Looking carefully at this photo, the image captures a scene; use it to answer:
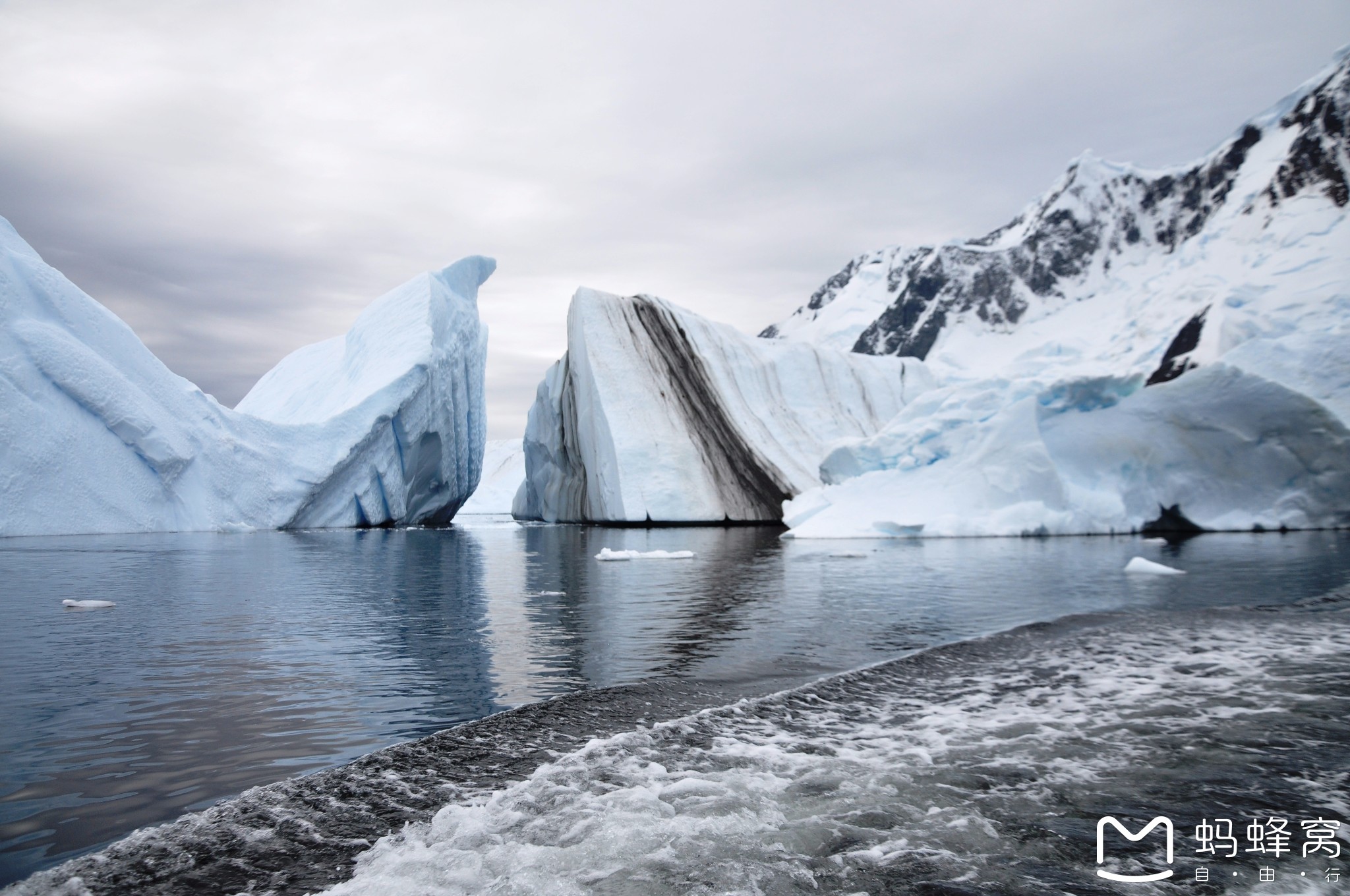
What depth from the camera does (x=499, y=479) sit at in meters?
69.2

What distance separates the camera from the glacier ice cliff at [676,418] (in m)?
20.7

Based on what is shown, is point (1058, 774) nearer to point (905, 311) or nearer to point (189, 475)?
point (189, 475)

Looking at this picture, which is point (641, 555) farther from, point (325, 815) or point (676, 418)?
point (676, 418)

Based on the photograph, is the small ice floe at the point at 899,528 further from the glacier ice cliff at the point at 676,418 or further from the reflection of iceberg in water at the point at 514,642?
the reflection of iceberg in water at the point at 514,642

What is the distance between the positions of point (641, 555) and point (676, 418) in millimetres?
11369

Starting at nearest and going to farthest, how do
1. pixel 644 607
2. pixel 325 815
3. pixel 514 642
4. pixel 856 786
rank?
pixel 325 815 → pixel 856 786 → pixel 514 642 → pixel 644 607

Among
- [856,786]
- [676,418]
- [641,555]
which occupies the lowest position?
[856,786]

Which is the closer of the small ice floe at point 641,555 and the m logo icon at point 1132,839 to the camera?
the m logo icon at point 1132,839

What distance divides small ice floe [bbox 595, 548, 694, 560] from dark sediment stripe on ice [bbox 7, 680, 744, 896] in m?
7.44

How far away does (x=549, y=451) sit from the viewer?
26641mm

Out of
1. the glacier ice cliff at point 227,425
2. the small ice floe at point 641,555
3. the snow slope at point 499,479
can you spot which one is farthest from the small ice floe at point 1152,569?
the snow slope at point 499,479

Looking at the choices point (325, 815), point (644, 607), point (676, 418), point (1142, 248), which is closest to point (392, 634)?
point (644, 607)

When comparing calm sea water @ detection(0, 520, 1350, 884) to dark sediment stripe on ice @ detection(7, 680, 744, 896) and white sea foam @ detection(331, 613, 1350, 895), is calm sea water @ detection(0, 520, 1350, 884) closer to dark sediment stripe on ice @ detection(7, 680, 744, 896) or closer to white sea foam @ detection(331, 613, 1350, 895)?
dark sediment stripe on ice @ detection(7, 680, 744, 896)

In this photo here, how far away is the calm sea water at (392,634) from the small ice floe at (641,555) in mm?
303
